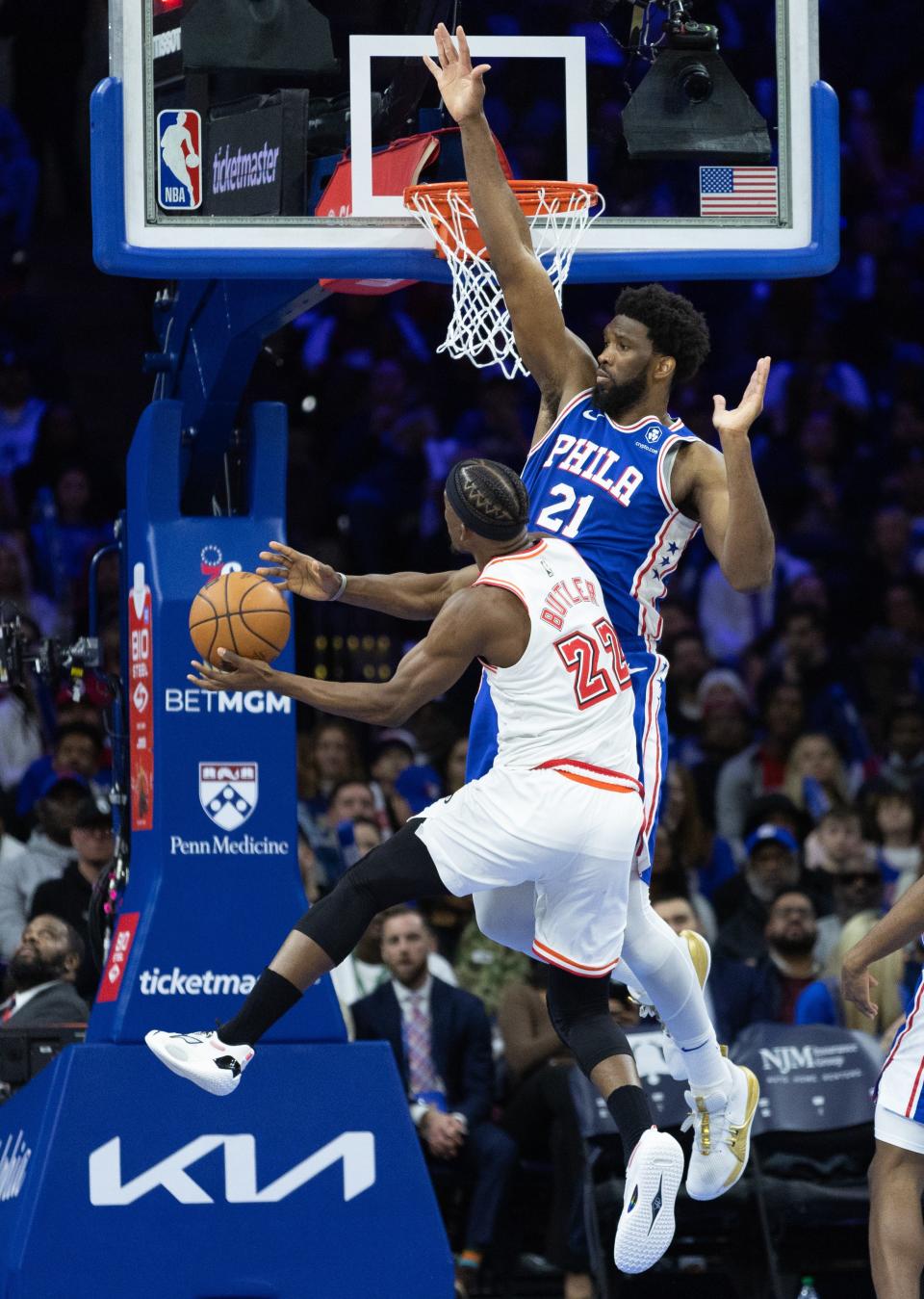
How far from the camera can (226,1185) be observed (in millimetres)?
8148

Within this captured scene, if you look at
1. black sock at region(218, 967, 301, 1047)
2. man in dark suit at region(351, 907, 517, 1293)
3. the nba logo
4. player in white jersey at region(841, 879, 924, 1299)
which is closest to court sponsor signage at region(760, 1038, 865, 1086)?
man in dark suit at region(351, 907, 517, 1293)

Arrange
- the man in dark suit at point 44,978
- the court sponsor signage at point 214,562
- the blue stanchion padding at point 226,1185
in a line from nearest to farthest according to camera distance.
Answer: the blue stanchion padding at point 226,1185 < the court sponsor signage at point 214,562 < the man in dark suit at point 44,978

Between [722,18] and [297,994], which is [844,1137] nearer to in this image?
[297,994]

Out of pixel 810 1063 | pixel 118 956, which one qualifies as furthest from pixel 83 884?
pixel 810 1063

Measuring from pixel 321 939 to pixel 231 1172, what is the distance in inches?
57.7

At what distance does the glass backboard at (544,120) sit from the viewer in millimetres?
7906

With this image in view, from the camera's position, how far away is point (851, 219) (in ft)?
60.3

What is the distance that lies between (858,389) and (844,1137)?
862 cm

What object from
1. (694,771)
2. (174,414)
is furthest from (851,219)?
(174,414)

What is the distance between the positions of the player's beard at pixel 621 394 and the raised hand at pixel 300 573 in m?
1.09

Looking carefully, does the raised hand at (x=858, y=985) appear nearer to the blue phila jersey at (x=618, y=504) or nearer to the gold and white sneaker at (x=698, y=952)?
the gold and white sneaker at (x=698, y=952)

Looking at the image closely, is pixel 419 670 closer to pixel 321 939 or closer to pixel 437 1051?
pixel 321 939

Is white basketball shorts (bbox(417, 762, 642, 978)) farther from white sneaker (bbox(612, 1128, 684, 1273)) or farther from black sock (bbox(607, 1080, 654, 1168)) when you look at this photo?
white sneaker (bbox(612, 1128, 684, 1273))

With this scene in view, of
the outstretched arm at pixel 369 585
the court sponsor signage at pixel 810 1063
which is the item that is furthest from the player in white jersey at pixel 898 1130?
the court sponsor signage at pixel 810 1063
